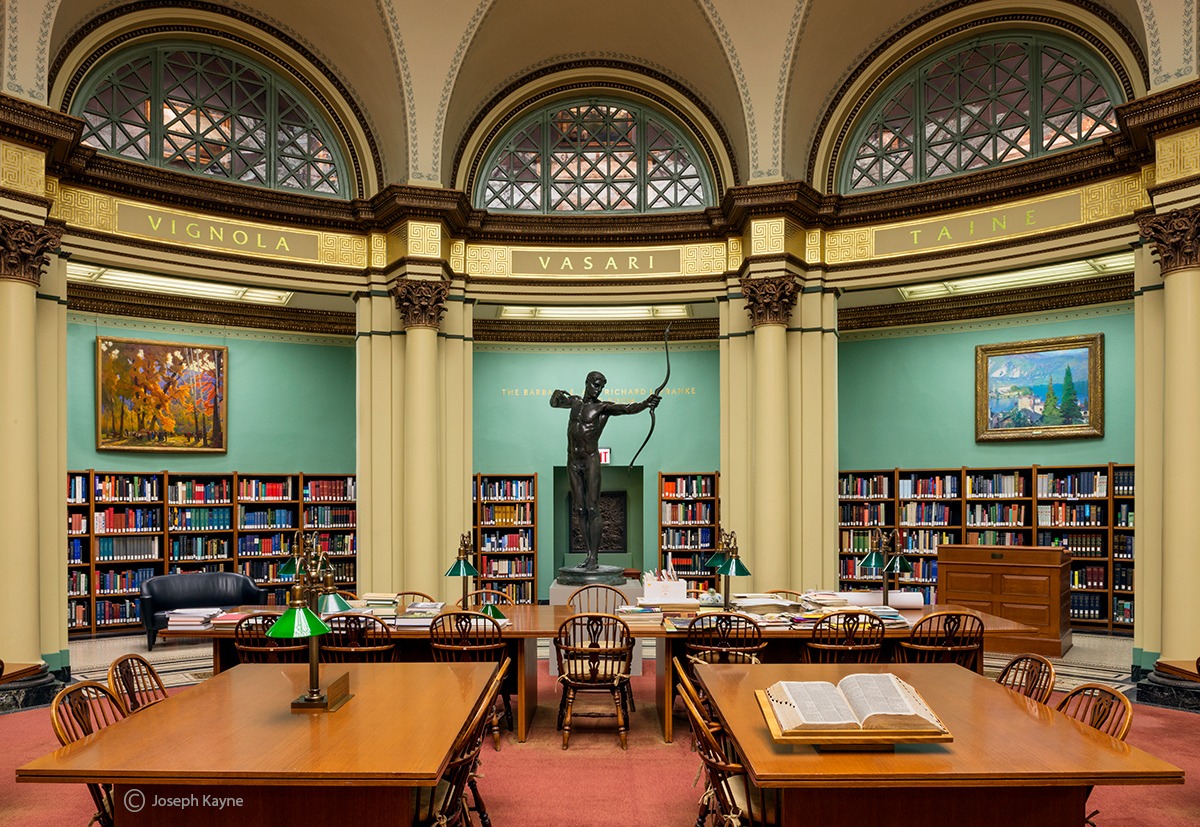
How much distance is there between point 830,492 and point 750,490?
3.02 ft

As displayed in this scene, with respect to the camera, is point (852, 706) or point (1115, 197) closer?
point (852, 706)

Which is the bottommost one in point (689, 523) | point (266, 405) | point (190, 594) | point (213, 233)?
point (190, 594)

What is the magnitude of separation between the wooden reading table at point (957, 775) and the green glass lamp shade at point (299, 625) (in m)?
1.63

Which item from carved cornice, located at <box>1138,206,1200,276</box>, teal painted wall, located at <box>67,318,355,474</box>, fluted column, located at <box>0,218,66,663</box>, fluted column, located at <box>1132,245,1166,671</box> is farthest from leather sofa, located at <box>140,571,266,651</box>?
carved cornice, located at <box>1138,206,1200,276</box>

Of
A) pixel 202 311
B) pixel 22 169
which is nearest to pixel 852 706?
pixel 22 169

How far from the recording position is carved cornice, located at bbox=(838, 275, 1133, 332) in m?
9.47

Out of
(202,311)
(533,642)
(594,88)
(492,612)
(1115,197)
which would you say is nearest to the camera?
(492,612)

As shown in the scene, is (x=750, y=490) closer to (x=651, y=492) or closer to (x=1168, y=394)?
(x=651, y=492)

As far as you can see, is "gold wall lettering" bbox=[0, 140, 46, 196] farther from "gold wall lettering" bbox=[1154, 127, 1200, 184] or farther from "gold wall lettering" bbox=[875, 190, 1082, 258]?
"gold wall lettering" bbox=[1154, 127, 1200, 184]

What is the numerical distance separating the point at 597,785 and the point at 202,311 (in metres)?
8.83

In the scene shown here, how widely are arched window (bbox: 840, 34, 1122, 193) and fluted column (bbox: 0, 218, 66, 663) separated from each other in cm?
862

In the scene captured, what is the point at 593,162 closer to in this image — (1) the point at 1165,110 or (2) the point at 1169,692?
(1) the point at 1165,110

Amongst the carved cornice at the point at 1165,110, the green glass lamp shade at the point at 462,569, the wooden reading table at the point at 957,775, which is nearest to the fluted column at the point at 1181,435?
the carved cornice at the point at 1165,110

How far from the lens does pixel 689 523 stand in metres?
10.8
